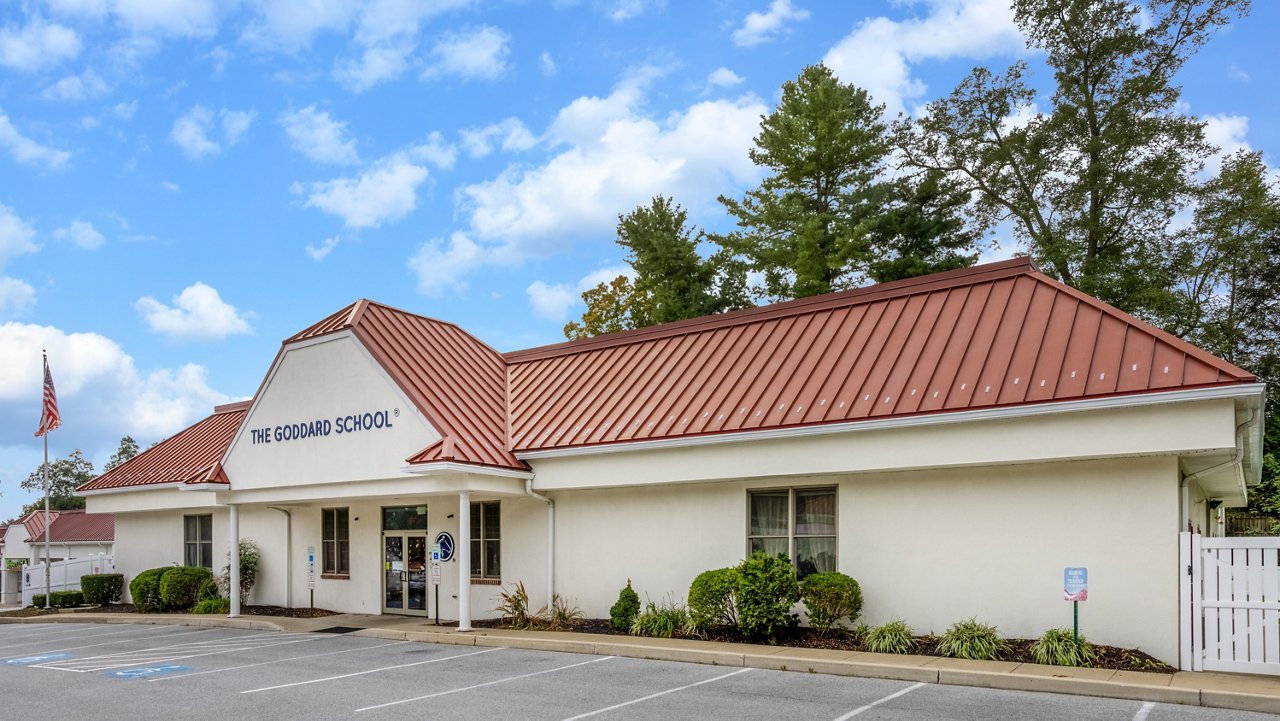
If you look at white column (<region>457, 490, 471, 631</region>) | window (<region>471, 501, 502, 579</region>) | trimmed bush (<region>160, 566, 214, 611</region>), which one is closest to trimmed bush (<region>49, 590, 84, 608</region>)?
trimmed bush (<region>160, 566, 214, 611</region>)

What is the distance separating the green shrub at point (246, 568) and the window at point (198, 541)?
177cm

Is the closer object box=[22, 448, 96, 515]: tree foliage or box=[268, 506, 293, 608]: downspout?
box=[268, 506, 293, 608]: downspout

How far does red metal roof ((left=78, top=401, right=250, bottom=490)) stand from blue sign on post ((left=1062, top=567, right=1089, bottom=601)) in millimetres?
20774

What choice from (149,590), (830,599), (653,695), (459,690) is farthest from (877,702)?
(149,590)

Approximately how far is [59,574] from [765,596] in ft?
87.2

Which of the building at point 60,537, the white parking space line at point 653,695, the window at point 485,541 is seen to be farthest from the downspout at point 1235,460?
the building at point 60,537

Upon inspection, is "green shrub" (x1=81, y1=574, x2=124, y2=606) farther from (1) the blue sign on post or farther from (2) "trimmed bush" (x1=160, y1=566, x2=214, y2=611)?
(1) the blue sign on post

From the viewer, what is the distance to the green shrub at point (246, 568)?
968 inches

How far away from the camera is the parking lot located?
36.3 ft

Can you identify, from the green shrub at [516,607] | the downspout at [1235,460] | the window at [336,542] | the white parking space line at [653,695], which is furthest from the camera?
the window at [336,542]

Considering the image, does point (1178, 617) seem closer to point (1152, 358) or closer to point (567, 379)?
point (1152, 358)

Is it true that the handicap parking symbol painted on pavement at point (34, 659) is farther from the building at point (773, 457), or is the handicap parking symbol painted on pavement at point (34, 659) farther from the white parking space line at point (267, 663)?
the building at point (773, 457)

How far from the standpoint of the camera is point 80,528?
57.8 meters

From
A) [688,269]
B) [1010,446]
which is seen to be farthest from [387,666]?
[688,269]
